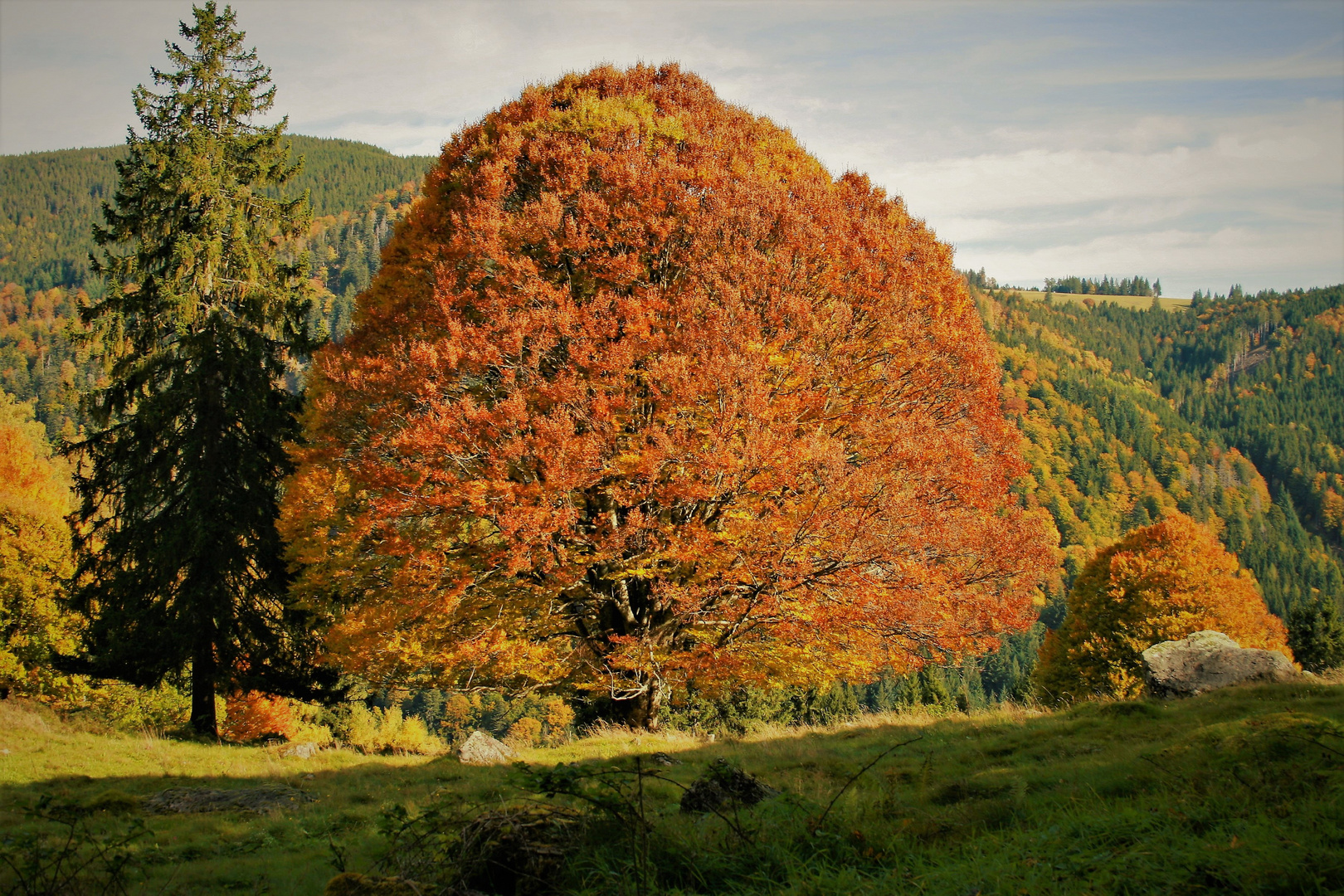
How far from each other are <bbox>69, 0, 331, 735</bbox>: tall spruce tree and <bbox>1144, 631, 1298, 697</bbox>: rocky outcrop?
17.8 meters

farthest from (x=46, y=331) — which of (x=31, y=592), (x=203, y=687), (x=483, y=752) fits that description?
(x=483, y=752)

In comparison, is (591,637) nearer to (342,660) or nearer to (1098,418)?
(342,660)

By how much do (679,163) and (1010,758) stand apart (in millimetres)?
Answer: 10727

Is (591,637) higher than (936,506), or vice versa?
(936,506)

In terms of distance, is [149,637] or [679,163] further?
[149,637]

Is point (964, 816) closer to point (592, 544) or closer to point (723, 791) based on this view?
point (723, 791)

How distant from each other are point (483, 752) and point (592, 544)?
388cm

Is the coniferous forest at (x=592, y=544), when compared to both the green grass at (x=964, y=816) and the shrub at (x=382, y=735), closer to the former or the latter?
the green grass at (x=964, y=816)

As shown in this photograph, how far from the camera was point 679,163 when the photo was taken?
45.1 feet

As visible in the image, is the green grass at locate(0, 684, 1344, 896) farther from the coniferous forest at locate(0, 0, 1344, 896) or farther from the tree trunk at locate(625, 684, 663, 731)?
the tree trunk at locate(625, 684, 663, 731)

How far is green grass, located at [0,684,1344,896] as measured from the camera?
13.6 feet

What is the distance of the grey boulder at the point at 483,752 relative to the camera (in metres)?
12.4

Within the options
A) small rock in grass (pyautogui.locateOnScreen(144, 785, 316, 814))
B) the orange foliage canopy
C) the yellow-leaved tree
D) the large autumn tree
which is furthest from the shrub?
the yellow-leaved tree

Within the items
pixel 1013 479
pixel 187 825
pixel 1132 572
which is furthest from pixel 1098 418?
pixel 187 825
